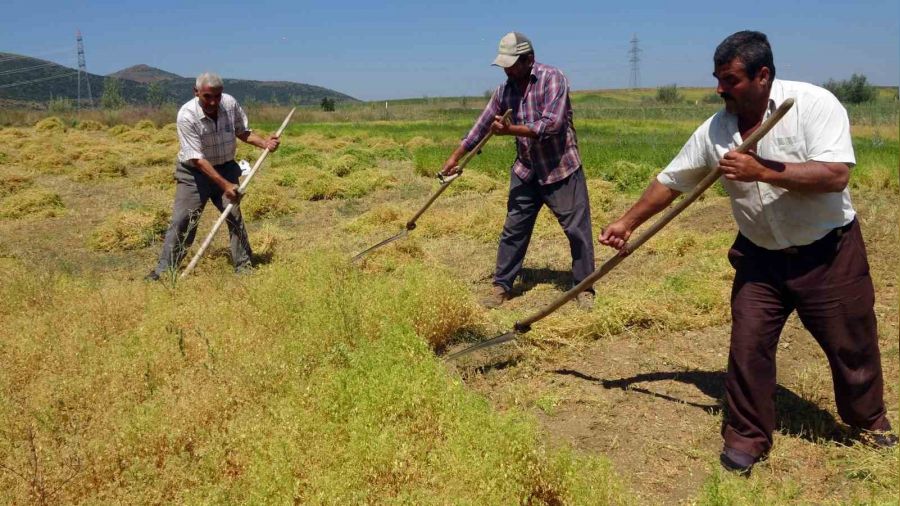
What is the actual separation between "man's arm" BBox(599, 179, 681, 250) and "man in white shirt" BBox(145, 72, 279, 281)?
3.35 m

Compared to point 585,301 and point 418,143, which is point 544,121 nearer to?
point 585,301

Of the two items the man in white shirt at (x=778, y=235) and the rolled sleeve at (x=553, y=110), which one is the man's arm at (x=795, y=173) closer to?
the man in white shirt at (x=778, y=235)

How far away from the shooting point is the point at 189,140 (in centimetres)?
511

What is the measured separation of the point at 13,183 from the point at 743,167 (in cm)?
1149

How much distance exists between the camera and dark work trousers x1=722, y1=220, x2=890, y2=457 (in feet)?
7.91

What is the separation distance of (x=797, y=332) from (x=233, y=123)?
14.9 feet

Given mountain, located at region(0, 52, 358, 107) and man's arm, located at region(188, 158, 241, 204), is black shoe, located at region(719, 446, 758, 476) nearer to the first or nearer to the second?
man's arm, located at region(188, 158, 241, 204)

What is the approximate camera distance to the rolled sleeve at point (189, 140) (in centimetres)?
509

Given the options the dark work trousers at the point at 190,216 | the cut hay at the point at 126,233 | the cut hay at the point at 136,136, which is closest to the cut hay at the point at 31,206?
the cut hay at the point at 126,233

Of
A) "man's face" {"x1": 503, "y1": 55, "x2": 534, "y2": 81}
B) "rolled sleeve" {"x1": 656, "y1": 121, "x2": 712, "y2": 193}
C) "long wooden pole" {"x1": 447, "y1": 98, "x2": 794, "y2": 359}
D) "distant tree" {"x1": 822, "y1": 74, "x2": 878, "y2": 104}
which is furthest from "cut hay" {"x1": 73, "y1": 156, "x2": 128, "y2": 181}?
"distant tree" {"x1": 822, "y1": 74, "x2": 878, "y2": 104}

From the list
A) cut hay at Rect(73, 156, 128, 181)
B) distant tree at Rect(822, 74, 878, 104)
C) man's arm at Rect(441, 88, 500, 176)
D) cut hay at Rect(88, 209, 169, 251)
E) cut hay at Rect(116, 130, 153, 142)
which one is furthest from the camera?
distant tree at Rect(822, 74, 878, 104)

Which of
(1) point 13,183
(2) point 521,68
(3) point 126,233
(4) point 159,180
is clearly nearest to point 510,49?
(2) point 521,68

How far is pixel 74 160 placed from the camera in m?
14.0

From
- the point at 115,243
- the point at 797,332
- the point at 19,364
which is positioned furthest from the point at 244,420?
the point at 115,243
